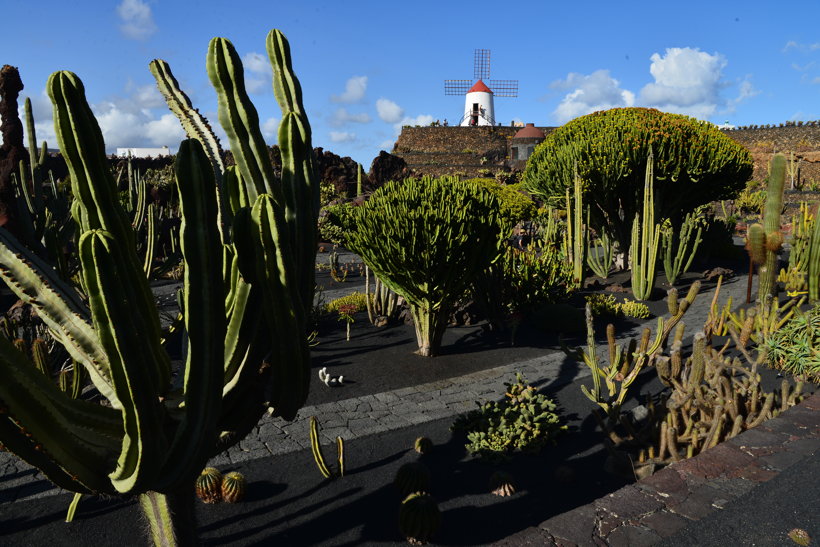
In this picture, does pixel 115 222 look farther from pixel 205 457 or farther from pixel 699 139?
pixel 699 139

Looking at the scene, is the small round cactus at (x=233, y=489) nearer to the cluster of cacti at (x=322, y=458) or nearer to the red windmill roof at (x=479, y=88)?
the cluster of cacti at (x=322, y=458)

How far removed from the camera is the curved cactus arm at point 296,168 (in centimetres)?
302

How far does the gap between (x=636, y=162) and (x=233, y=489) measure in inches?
443

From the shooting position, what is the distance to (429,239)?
6914mm

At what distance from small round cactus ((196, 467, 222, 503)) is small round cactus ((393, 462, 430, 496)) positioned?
4.38 ft

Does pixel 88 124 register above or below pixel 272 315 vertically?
above

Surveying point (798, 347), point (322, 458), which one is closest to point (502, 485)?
point (322, 458)

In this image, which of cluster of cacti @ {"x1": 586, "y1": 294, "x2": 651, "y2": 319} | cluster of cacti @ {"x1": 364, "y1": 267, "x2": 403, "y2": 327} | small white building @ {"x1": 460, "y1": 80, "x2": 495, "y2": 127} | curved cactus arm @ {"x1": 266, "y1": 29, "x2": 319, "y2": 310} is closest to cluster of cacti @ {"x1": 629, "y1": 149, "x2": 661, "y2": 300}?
cluster of cacti @ {"x1": 586, "y1": 294, "x2": 651, "y2": 319}

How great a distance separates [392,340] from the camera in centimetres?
877

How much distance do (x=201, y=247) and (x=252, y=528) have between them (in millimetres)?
2496

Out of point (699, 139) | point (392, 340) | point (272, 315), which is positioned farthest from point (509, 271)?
point (272, 315)

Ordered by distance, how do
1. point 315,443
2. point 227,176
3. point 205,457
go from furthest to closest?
point 315,443
point 227,176
point 205,457

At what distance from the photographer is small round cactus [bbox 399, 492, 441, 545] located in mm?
3701

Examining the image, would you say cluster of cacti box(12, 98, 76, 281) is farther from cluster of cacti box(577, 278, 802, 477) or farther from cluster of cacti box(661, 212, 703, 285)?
cluster of cacti box(661, 212, 703, 285)
